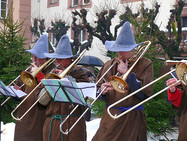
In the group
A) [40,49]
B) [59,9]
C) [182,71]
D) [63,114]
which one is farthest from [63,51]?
[59,9]

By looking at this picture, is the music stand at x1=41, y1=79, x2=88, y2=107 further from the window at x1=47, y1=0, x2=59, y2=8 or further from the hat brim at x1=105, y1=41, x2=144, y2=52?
the window at x1=47, y1=0, x2=59, y2=8

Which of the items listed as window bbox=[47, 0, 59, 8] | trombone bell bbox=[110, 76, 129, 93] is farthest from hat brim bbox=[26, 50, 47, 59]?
window bbox=[47, 0, 59, 8]

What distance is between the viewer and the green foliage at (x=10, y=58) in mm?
7145

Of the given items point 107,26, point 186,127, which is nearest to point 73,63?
point 186,127

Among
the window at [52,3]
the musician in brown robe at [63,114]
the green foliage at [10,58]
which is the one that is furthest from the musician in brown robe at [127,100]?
the window at [52,3]

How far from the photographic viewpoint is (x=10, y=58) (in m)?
7.24

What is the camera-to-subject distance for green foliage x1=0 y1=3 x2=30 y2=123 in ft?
23.4

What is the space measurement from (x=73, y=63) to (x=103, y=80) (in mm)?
523

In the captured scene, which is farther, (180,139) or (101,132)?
(101,132)

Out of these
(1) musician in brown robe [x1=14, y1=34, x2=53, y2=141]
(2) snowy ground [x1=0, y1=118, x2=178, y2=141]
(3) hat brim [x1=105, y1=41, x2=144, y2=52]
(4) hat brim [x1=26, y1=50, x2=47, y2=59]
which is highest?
(3) hat brim [x1=105, y1=41, x2=144, y2=52]

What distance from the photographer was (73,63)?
452 centimetres

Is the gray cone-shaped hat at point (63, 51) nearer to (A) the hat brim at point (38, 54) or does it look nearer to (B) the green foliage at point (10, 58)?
(A) the hat brim at point (38, 54)

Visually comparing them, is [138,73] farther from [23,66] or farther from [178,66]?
[23,66]

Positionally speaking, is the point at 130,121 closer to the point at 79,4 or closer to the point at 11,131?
the point at 11,131
